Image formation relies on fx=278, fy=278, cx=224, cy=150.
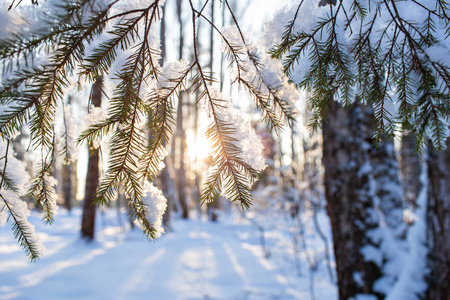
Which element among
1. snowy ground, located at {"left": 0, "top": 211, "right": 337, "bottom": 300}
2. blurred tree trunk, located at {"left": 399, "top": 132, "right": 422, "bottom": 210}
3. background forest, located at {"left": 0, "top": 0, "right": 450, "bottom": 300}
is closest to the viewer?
background forest, located at {"left": 0, "top": 0, "right": 450, "bottom": 300}

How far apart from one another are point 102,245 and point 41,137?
6.41m

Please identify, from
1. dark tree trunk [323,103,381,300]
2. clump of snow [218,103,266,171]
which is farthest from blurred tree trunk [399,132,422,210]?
clump of snow [218,103,266,171]

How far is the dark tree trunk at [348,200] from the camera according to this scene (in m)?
2.68

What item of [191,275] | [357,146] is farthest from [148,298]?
[357,146]

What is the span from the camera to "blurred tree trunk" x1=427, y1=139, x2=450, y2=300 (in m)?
2.53

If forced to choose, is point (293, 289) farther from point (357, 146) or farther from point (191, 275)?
point (357, 146)

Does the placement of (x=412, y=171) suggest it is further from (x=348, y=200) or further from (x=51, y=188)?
(x=51, y=188)

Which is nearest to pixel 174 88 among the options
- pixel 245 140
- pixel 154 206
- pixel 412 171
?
pixel 245 140

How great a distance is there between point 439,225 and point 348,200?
813 millimetres

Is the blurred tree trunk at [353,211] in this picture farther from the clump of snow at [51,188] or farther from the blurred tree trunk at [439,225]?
the clump of snow at [51,188]

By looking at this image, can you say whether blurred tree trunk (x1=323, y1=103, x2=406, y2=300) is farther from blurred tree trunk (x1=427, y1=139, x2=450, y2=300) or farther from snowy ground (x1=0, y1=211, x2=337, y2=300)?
snowy ground (x1=0, y1=211, x2=337, y2=300)

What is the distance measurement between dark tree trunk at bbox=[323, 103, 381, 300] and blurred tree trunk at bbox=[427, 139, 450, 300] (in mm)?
469

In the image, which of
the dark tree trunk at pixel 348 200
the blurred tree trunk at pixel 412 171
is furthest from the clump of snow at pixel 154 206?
the blurred tree trunk at pixel 412 171

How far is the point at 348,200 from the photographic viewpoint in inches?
110
